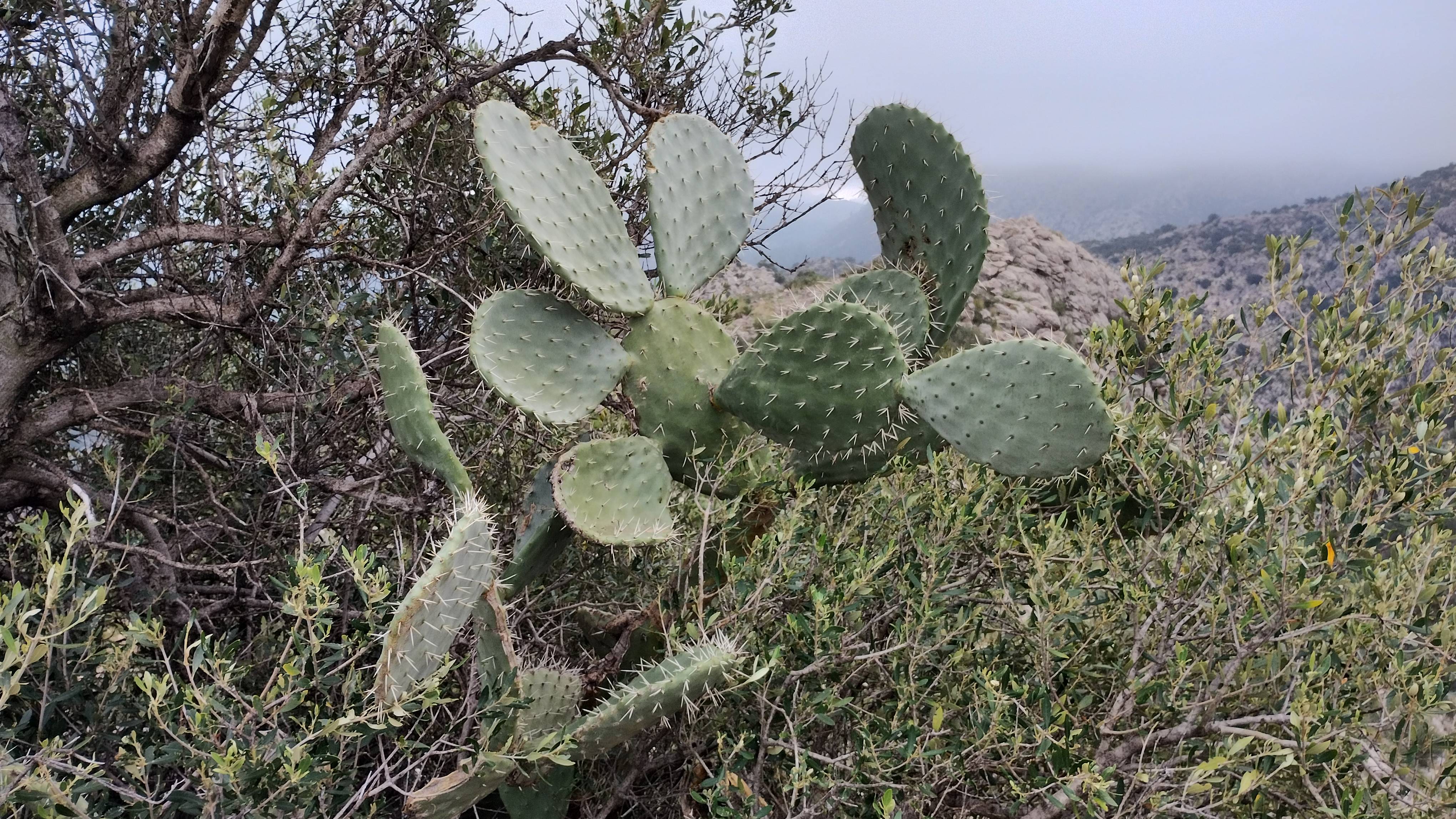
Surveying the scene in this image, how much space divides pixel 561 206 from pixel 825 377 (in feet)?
2.94

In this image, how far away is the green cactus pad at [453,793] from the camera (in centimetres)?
150

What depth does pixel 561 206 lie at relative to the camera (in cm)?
229

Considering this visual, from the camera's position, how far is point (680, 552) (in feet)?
6.59

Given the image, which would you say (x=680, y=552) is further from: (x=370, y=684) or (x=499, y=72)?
(x=499, y=72)

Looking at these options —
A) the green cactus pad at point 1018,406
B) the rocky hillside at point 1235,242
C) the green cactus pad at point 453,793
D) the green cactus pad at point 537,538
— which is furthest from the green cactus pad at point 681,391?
the rocky hillside at point 1235,242

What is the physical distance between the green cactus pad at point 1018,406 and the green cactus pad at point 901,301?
1.16 feet

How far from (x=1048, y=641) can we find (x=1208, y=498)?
56 centimetres

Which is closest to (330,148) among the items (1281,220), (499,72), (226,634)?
(499,72)

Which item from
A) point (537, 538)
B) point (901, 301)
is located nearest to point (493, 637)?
point (537, 538)

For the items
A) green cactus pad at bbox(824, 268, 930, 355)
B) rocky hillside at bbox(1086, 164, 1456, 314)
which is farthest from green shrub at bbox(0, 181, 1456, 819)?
rocky hillside at bbox(1086, 164, 1456, 314)

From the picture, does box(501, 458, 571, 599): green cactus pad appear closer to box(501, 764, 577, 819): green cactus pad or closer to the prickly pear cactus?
the prickly pear cactus

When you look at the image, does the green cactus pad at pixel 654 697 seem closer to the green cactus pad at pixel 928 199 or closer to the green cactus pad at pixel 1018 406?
the green cactus pad at pixel 1018 406

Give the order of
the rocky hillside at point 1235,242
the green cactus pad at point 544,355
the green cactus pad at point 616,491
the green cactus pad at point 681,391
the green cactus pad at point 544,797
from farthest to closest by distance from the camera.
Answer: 1. the rocky hillside at point 1235,242
2. the green cactus pad at point 681,391
3. the green cactus pad at point 544,355
4. the green cactus pad at point 616,491
5. the green cactus pad at point 544,797

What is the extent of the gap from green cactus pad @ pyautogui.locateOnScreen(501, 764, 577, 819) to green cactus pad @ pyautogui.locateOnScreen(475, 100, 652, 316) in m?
1.17
